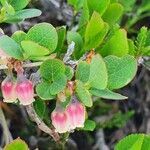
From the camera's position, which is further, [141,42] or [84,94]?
[141,42]

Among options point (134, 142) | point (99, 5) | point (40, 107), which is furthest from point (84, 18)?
point (134, 142)

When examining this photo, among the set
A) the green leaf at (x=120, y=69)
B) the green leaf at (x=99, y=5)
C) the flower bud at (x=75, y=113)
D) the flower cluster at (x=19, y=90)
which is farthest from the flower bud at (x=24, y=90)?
the green leaf at (x=99, y=5)

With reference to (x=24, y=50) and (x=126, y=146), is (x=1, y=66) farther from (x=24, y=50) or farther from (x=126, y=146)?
(x=126, y=146)

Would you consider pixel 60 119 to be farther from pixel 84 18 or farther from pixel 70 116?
pixel 84 18

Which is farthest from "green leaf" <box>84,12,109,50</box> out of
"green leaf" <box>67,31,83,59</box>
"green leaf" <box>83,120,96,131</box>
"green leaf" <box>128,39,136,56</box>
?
"green leaf" <box>83,120,96,131</box>

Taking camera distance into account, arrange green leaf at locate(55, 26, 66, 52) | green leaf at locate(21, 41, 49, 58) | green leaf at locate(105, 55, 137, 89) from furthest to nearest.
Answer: green leaf at locate(55, 26, 66, 52), green leaf at locate(105, 55, 137, 89), green leaf at locate(21, 41, 49, 58)

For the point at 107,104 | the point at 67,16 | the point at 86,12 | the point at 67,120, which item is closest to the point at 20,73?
the point at 67,120

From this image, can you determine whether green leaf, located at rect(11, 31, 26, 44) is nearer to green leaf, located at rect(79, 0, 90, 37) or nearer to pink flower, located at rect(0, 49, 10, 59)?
pink flower, located at rect(0, 49, 10, 59)
